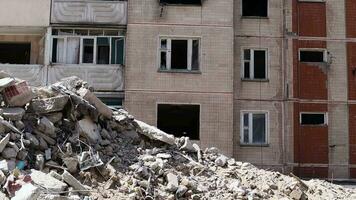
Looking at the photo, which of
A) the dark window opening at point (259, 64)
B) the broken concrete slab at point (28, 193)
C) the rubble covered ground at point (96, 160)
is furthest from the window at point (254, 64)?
the broken concrete slab at point (28, 193)

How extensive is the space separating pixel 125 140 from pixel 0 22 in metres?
12.3

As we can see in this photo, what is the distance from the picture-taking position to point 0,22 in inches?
894

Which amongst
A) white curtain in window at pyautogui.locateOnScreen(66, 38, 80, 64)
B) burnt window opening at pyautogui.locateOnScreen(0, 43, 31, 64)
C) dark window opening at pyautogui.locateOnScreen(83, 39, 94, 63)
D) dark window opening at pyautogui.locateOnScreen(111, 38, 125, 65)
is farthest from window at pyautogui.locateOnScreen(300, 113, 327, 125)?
burnt window opening at pyautogui.locateOnScreen(0, 43, 31, 64)

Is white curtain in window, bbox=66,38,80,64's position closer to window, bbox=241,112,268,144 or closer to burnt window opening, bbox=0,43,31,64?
burnt window opening, bbox=0,43,31,64

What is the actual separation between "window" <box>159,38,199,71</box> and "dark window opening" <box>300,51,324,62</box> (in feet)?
15.0

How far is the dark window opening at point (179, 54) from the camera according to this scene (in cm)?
2297

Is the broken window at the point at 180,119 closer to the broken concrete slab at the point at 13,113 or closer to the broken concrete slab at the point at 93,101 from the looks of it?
the broken concrete slab at the point at 93,101

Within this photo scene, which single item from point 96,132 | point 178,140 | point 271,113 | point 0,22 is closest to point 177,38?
point 271,113

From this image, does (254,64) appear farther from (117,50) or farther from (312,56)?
(117,50)

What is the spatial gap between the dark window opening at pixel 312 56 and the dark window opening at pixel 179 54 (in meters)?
4.95

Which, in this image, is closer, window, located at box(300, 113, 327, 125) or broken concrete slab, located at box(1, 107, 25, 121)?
broken concrete slab, located at box(1, 107, 25, 121)

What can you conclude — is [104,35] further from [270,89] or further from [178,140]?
[178,140]

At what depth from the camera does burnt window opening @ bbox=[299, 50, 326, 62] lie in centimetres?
2392

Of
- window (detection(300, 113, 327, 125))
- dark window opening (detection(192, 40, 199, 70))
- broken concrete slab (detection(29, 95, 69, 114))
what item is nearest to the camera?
broken concrete slab (detection(29, 95, 69, 114))
